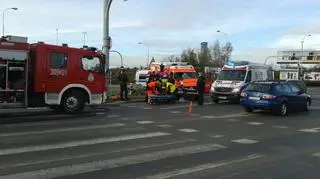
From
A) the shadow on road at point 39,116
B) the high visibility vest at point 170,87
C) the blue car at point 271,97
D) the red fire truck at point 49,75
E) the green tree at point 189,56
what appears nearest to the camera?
the shadow on road at point 39,116

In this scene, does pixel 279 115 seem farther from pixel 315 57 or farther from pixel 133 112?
pixel 315 57

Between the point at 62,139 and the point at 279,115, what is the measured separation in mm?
11610

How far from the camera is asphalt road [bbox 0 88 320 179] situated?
879 cm

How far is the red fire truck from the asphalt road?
831 mm

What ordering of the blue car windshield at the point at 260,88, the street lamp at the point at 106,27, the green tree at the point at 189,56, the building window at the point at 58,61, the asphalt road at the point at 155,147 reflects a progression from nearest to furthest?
the asphalt road at the point at 155,147 → the building window at the point at 58,61 → the blue car windshield at the point at 260,88 → the street lamp at the point at 106,27 → the green tree at the point at 189,56

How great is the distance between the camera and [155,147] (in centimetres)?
1150

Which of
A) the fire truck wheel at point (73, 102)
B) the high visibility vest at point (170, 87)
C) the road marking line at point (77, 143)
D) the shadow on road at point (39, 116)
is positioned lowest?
the road marking line at point (77, 143)

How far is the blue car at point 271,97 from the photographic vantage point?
2128 centimetres

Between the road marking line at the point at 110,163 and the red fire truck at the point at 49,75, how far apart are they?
8.75 metres

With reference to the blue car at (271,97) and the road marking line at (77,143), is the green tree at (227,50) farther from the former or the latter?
the road marking line at (77,143)

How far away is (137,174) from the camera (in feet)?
27.9

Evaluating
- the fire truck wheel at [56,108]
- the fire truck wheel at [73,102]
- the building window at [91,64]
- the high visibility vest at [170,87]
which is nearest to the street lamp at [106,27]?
the high visibility vest at [170,87]

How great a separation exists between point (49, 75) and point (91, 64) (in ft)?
6.86

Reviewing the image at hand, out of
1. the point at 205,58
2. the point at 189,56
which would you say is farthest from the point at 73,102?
the point at 189,56
